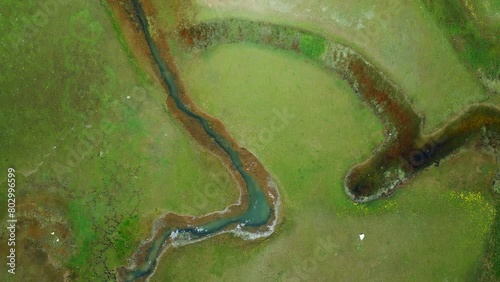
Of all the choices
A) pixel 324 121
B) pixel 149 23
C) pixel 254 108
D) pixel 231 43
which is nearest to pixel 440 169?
pixel 324 121

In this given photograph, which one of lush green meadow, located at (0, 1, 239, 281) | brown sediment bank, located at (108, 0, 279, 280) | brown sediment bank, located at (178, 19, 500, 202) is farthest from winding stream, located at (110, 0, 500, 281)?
lush green meadow, located at (0, 1, 239, 281)

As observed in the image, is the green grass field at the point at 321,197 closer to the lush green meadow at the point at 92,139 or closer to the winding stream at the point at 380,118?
the winding stream at the point at 380,118

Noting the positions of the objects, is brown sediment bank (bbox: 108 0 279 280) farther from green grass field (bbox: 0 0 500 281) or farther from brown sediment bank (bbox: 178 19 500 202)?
brown sediment bank (bbox: 178 19 500 202)

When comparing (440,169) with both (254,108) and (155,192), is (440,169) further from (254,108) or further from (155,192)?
(155,192)

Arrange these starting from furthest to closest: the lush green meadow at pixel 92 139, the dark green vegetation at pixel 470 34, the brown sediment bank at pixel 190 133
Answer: the brown sediment bank at pixel 190 133 → the lush green meadow at pixel 92 139 → the dark green vegetation at pixel 470 34

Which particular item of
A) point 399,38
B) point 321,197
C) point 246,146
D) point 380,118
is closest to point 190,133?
point 246,146

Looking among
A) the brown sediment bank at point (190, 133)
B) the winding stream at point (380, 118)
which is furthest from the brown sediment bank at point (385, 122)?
the brown sediment bank at point (190, 133)

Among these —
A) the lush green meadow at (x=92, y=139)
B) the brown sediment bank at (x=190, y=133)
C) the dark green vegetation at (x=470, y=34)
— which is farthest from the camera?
the brown sediment bank at (x=190, y=133)
